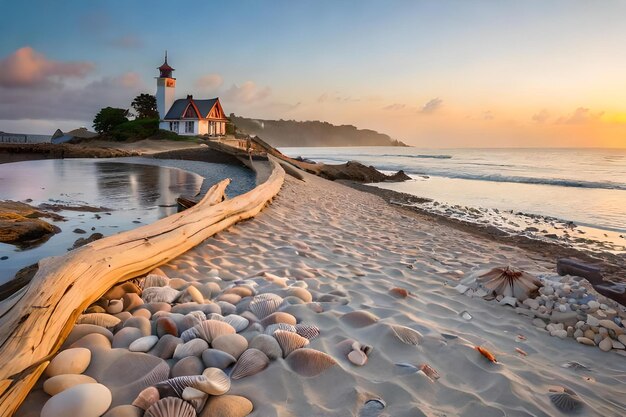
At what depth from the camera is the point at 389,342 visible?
2.36 m

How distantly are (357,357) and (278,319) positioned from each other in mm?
616

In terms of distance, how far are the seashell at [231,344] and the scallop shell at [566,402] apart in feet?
5.23

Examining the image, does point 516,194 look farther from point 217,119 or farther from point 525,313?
point 217,119

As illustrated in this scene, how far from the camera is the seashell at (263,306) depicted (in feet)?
8.81

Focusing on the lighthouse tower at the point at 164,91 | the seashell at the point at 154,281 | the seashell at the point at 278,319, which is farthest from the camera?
the lighthouse tower at the point at 164,91

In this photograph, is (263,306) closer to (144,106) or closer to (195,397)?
(195,397)

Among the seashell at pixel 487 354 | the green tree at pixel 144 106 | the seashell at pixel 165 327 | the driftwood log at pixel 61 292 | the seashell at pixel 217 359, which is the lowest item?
the seashell at pixel 487 354

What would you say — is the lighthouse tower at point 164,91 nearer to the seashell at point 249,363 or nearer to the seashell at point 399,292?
the seashell at point 399,292

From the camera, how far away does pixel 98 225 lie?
5.66 metres

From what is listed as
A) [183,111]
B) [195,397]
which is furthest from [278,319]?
[183,111]

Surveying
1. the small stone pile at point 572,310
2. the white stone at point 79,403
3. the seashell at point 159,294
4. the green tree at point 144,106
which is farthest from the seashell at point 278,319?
the green tree at point 144,106

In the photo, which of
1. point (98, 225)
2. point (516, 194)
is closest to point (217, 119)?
point (516, 194)

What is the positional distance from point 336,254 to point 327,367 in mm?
2779

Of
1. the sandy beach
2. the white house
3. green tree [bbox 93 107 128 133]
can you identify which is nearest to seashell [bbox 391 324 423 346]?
the sandy beach
